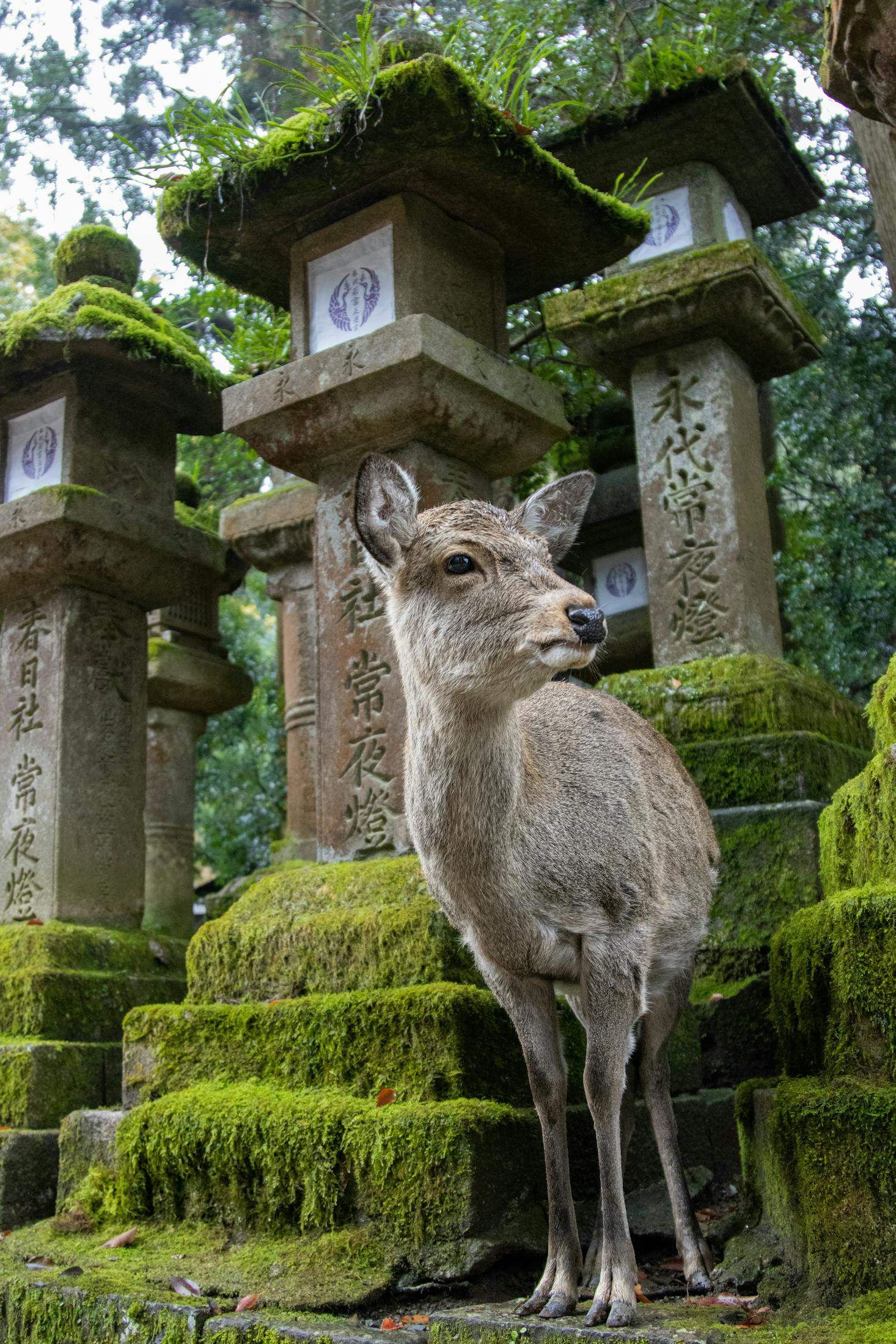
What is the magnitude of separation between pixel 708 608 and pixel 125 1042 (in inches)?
156

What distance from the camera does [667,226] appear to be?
8164 mm

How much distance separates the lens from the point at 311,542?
992cm

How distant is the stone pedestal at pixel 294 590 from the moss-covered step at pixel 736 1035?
4.59 metres

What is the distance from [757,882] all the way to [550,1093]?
2.24 metres

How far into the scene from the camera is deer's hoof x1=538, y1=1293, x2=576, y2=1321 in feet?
11.0

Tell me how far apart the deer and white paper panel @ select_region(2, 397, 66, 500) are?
13.8ft

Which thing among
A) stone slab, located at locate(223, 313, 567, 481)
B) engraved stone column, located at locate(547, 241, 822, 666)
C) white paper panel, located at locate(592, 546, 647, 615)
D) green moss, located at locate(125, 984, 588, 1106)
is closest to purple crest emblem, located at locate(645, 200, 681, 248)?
engraved stone column, located at locate(547, 241, 822, 666)

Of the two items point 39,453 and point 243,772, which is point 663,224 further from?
point 243,772

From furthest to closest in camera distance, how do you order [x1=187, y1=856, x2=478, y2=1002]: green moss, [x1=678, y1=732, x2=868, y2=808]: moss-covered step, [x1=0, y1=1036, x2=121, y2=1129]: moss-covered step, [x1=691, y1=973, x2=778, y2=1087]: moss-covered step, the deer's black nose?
[x1=0, y1=1036, x2=121, y2=1129]: moss-covered step → [x1=678, y1=732, x2=868, y2=808]: moss-covered step → [x1=691, y1=973, x2=778, y2=1087]: moss-covered step → [x1=187, y1=856, x2=478, y2=1002]: green moss → the deer's black nose

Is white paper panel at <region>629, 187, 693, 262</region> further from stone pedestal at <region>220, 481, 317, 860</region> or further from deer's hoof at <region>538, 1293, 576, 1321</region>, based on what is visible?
deer's hoof at <region>538, 1293, 576, 1321</region>

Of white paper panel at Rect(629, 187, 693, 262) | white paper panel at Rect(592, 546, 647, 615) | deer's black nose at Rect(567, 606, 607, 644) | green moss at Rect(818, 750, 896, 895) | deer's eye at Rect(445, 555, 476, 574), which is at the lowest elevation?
green moss at Rect(818, 750, 896, 895)

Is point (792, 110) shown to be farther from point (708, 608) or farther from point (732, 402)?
point (708, 608)

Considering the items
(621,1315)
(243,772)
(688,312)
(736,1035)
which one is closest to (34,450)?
(688,312)

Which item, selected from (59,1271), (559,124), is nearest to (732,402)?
(559,124)
